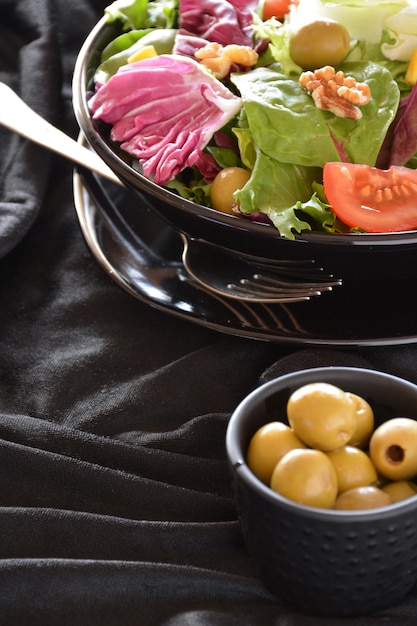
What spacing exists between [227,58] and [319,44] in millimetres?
140

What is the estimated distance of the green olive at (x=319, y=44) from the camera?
1.16 metres

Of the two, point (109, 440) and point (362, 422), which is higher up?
point (362, 422)

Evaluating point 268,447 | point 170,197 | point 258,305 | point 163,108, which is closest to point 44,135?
point 163,108

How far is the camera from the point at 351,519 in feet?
2.32

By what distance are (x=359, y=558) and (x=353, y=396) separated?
156mm

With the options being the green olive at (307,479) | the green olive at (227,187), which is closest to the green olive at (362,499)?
the green olive at (307,479)

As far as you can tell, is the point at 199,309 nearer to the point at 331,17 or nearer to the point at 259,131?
the point at 259,131

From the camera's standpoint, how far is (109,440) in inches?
39.2

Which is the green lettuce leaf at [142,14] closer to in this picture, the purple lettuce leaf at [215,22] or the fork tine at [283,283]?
the purple lettuce leaf at [215,22]

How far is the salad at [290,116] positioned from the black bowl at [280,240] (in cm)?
3

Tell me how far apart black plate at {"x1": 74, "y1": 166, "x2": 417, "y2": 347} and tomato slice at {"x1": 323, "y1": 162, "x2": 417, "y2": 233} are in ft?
0.35

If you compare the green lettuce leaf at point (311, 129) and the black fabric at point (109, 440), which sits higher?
the green lettuce leaf at point (311, 129)

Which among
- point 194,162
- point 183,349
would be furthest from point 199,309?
point 194,162

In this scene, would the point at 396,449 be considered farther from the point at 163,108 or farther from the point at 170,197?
the point at 163,108
